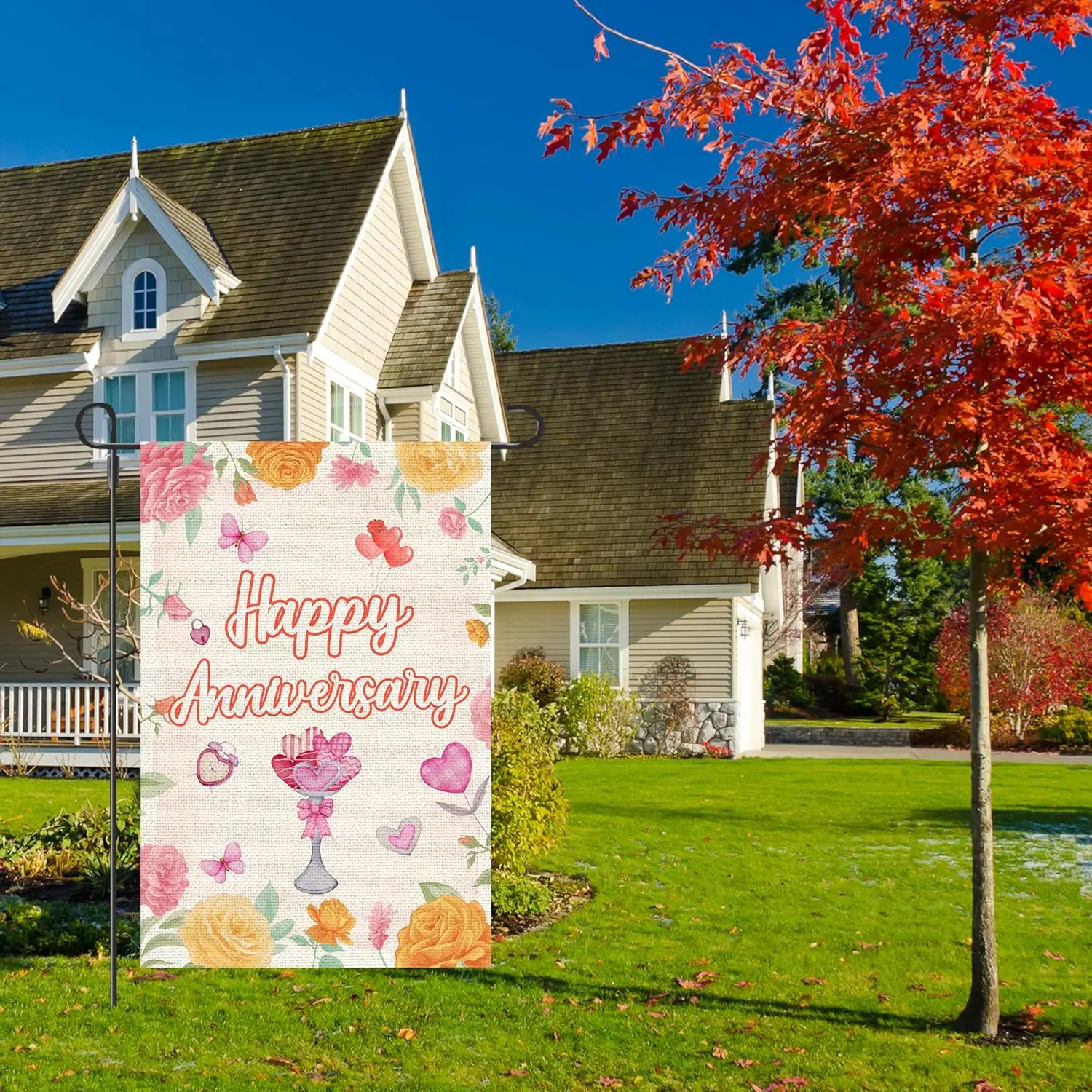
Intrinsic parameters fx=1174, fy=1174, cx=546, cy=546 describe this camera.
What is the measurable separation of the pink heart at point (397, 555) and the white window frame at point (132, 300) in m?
13.8

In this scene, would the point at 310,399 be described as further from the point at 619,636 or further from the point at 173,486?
the point at 173,486

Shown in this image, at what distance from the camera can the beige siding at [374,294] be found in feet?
59.5

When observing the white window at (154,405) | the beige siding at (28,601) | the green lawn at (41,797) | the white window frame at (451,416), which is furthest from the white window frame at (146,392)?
the green lawn at (41,797)

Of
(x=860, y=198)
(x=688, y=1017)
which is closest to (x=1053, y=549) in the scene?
(x=860, y=198)

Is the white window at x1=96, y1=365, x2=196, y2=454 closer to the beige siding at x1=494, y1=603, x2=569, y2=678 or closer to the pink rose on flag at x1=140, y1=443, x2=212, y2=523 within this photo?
the beige siding at x1=494, y1=603, x2=569, y2=678

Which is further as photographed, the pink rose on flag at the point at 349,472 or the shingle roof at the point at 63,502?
the shingle roof at the point at 63,502

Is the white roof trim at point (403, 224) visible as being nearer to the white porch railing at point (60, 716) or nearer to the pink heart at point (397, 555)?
A: the white porch railing at point (60, 716)

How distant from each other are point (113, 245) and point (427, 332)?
508 cm

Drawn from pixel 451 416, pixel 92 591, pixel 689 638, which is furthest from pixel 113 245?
pixel 689 638

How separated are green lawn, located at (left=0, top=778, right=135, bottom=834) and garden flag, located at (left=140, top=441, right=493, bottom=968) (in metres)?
6.20

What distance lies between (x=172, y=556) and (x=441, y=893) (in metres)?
2.04

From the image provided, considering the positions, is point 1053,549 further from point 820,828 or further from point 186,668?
point 820,828

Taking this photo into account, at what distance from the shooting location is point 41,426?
18594mm

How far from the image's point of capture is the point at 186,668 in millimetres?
5578
